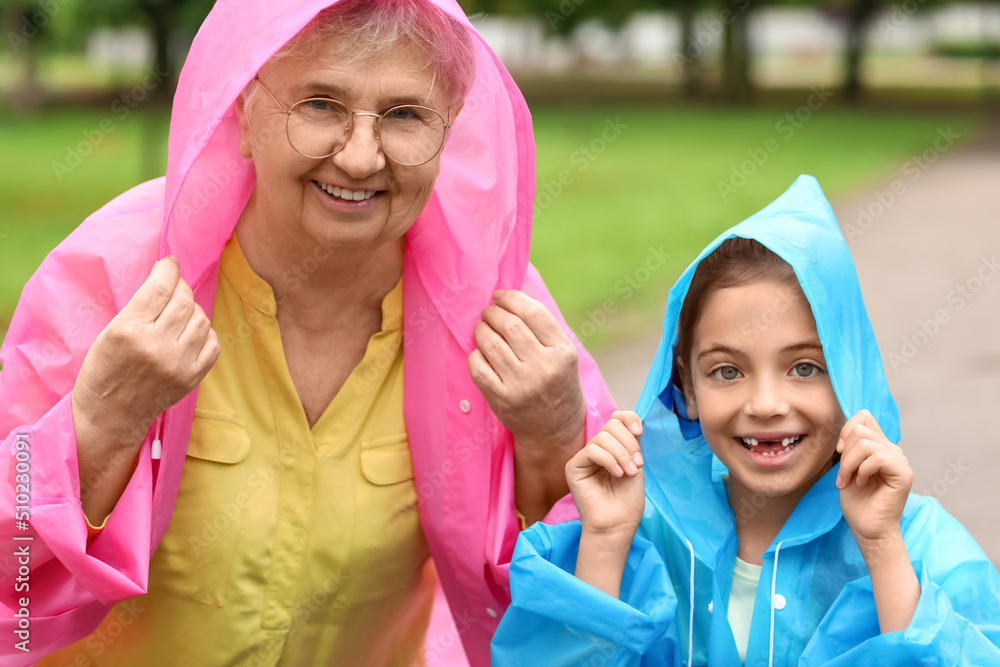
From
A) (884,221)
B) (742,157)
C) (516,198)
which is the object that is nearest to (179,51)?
(742,157)

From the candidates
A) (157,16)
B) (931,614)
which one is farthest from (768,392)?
(157,16)

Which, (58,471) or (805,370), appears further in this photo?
(805,370)

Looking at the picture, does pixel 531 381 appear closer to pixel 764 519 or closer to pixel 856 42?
pixel 764 519

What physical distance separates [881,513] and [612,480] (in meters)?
0.53

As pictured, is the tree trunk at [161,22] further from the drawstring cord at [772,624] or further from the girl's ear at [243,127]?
the drawstring cord at [772,624]

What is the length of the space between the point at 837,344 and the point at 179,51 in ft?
90.2

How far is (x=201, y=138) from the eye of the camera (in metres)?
2.26

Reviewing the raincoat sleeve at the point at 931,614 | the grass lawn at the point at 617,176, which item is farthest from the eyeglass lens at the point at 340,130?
the grass lawn at the point at 617,176

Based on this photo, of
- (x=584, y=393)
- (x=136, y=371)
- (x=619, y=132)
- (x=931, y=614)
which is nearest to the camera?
(x=931, y=614)

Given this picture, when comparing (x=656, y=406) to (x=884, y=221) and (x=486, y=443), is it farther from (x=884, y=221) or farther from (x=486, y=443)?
(x=884, y=221)

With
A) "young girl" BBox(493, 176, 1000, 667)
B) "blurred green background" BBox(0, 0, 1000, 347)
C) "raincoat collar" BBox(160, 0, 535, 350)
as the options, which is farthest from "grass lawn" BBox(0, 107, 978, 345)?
"young girl" BBox(493, 176, 1000, 667)

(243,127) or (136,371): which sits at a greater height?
(243,127)

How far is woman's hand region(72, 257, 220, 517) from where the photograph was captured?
2.11 metres

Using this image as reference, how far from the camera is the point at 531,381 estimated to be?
7.83 feet
